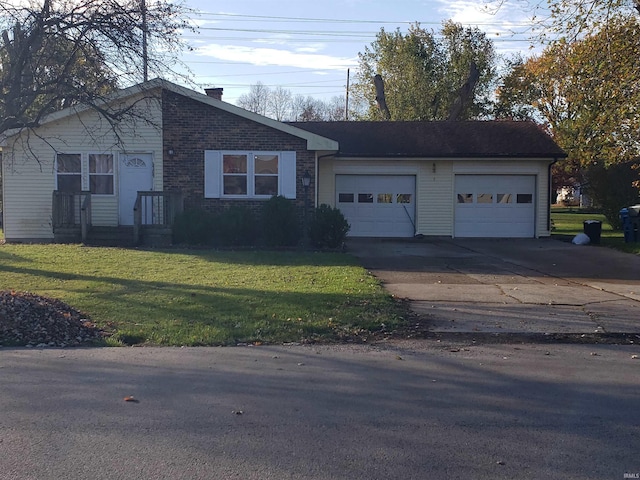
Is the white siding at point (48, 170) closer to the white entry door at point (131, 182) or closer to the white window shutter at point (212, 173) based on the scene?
the white entry door at point (131, 182)

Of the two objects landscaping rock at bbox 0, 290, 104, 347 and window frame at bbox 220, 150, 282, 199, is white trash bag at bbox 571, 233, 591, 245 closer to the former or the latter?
window frame at bbox 220, 150, 282, 199

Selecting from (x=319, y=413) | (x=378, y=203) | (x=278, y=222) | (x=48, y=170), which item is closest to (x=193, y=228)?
(x=278, y=222)

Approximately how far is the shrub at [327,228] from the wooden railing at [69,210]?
21.2 feet

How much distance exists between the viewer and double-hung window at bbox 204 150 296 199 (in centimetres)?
2098

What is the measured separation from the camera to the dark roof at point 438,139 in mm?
23750

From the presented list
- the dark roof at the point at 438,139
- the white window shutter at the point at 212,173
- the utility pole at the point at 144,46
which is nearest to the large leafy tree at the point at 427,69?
the dark roof at the point at 438,139

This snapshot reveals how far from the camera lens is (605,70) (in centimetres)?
1603

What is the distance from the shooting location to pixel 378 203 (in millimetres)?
24531

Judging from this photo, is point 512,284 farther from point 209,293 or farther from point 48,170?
point 48,170

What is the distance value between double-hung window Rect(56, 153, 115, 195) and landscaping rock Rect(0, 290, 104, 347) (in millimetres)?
11801

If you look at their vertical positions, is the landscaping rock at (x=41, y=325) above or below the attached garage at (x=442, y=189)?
below

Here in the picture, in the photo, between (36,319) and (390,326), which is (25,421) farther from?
(390,326)

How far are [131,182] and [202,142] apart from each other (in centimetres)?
254

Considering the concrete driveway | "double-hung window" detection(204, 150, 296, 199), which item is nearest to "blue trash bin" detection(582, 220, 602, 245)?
the concrete driveway
